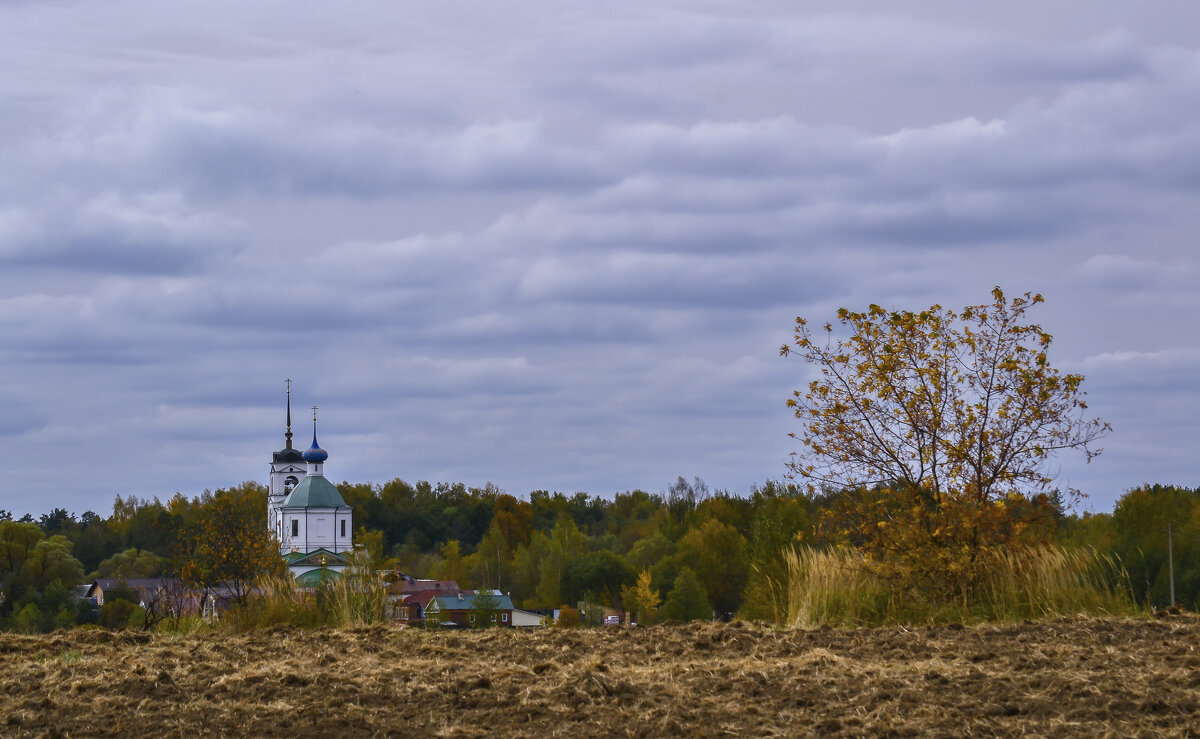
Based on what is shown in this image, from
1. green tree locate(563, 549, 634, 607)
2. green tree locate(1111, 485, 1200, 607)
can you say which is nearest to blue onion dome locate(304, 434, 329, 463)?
green tree locate(563, 549, 634, 607)

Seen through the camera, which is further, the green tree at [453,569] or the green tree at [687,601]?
the green tree at [453,569]

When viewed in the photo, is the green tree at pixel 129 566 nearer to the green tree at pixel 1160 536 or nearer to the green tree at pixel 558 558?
the green tree at pixel 558 558

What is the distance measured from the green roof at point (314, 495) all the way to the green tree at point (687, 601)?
157 ft

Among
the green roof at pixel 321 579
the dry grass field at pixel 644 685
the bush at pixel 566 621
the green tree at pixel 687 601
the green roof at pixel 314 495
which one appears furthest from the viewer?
the green roof at pixel 314 495

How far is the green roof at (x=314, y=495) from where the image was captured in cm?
9981

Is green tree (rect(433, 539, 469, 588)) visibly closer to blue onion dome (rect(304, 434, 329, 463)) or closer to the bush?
blue onion dome (rect(304, 434, 329, 463))

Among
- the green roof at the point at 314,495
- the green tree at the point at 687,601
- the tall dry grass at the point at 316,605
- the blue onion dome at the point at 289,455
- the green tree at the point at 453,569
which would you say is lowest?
the green tree at the point at 687,601

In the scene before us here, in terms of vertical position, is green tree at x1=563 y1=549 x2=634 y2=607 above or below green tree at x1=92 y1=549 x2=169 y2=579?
below

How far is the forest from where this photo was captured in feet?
70.5

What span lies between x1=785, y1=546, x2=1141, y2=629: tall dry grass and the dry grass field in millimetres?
1515

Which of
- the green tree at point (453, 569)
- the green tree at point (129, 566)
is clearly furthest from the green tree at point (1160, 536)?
the green tree at point (129, 566)

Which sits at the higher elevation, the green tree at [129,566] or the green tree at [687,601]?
the green tree at [129,566]

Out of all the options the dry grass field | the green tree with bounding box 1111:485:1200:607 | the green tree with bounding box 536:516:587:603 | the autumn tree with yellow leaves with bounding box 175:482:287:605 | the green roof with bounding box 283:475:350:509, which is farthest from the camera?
the green roof with bounding box 283:475:350:509

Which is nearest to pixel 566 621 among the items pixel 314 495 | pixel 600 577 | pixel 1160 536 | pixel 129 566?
A: pixel 1160 536
